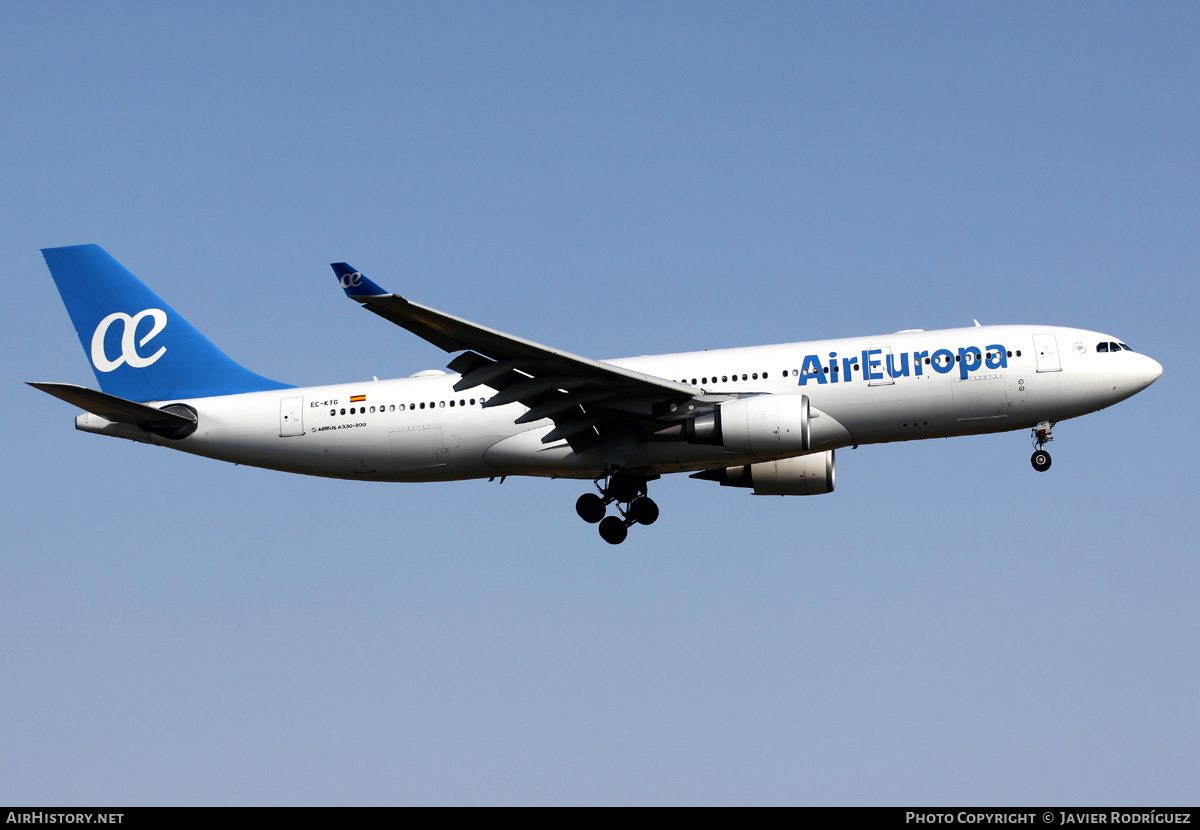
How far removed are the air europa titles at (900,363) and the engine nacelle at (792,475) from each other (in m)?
3.18

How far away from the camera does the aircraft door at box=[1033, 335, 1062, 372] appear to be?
29.5 meters

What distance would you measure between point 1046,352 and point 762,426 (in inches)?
269

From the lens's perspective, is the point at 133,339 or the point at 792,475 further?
the point at 133,339

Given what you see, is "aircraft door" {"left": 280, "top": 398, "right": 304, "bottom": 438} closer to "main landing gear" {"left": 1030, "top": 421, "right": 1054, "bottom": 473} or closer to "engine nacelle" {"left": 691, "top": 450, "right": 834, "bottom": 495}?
"engine nacelle" {"left": 691, "top": 450, "right": 834, "bottom": 495}

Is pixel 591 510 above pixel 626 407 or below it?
below

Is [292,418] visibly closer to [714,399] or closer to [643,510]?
[643,510]

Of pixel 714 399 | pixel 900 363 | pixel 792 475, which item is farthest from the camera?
pixel 792 475

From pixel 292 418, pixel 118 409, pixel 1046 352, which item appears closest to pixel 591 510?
pixel 292 418

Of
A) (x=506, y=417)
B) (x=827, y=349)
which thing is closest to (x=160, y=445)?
(x=506, y=417)

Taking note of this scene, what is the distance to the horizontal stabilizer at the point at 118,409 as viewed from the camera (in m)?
30.2

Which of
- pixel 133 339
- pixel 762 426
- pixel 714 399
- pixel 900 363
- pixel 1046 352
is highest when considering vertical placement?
pixel 133 339

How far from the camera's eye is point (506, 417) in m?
31.4

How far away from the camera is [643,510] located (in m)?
32.5
